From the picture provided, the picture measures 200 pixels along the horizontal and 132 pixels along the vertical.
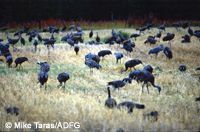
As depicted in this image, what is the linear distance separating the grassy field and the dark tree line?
19893mm

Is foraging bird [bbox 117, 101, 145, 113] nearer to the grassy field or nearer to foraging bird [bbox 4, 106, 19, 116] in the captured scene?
the grassy field

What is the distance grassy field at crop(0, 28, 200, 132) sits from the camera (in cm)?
804

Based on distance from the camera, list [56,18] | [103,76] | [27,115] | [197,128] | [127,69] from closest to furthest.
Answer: [197,128] < [27,115] < [103,76] < [127,69] < [56,18]

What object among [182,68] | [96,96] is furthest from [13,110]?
[182,68]

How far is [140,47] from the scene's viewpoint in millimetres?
19500

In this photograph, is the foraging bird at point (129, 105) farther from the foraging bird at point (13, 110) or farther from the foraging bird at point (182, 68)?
the foraging bird at point (182, 68)

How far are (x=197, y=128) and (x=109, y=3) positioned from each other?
31.1 m

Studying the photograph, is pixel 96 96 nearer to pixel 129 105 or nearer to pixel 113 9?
pixel 129 105

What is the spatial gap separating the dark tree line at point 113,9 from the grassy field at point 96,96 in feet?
65.3

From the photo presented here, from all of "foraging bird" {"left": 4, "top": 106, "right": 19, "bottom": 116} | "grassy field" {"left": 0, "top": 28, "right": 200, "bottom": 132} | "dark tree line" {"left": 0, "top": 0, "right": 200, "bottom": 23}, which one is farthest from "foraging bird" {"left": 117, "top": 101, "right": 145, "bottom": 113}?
"dark tree line" {"left": 0, "top": 0, "right": 200, "bottom": 23}

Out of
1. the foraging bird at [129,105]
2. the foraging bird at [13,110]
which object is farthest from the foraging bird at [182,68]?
the foraging bird at [13,110]

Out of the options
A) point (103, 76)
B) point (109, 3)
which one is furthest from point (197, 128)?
point (109, 3)

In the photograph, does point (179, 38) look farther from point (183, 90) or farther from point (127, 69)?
point (183, 90)

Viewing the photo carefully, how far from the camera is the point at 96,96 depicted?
33.7ft
